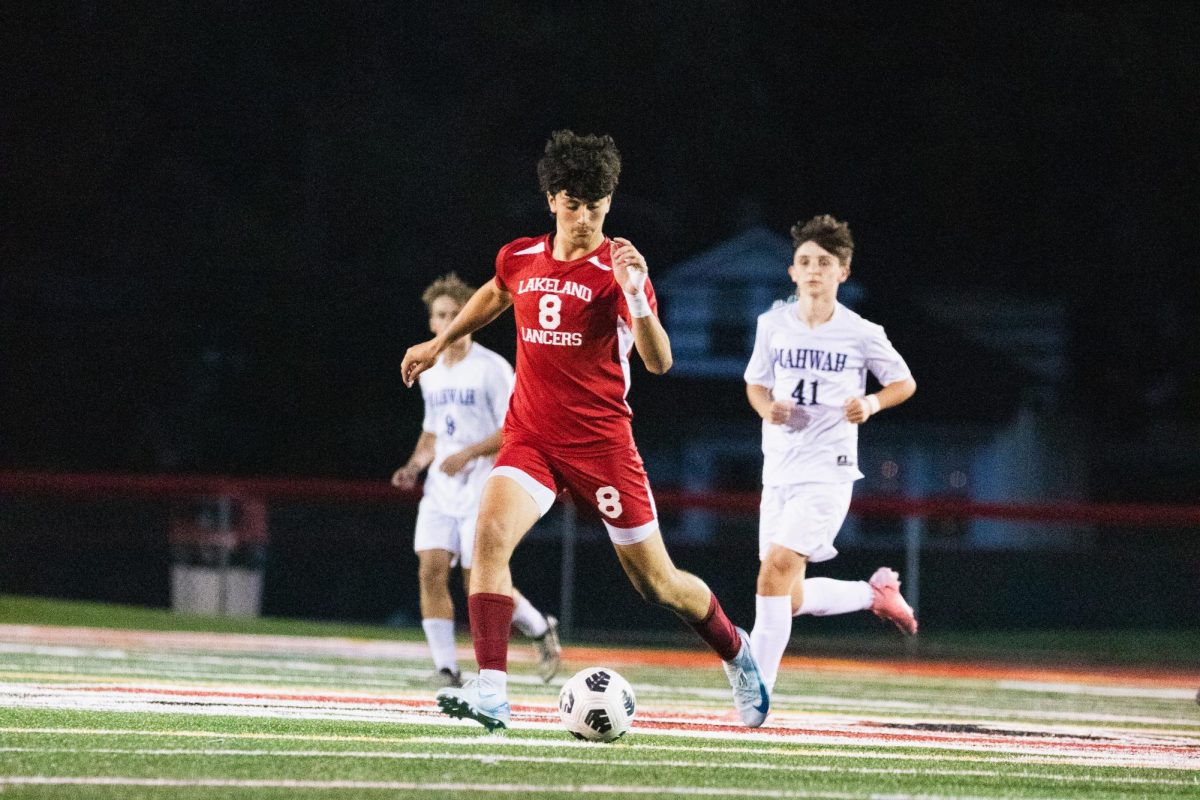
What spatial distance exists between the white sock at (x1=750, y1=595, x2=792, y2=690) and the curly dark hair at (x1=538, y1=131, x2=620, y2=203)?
9.10 ft

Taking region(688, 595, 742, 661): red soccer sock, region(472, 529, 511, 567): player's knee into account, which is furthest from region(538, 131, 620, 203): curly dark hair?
region(688, 595, 742, 661): red soccer sock

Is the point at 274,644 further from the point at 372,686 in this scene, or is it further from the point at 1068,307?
the point at 1068,307

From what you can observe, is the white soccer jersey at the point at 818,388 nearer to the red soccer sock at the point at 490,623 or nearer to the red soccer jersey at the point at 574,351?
the red soccer jersey at the point at 574,351

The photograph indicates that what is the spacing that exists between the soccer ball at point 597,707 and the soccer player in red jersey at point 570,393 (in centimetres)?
32

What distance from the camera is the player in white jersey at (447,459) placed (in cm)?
1227

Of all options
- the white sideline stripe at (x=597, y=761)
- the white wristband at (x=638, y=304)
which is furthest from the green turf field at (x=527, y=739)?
the white wristband at (x=638, y=304)

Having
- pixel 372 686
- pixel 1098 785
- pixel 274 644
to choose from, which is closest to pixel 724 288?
pixel 274 644

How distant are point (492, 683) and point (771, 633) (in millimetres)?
2691

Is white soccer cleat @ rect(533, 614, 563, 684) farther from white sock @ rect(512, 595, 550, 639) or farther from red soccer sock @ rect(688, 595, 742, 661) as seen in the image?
red soccer sock @ rect(688, 595, 742, 661)

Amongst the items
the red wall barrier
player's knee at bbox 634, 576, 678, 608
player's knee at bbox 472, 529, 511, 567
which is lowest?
player's knee at bbox 634, 576, 678, 608

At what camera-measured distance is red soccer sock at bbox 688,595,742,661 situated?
8406 mm

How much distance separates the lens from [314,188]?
1853 inches

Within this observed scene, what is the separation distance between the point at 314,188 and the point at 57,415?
9700 mm

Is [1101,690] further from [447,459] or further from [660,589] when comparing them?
[660,589]
